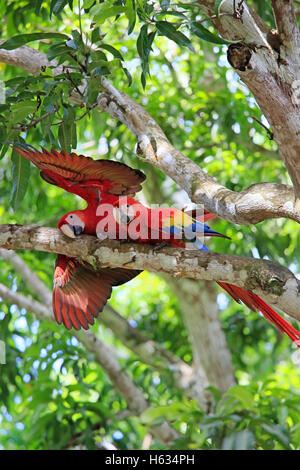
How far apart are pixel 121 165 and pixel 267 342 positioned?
342cm

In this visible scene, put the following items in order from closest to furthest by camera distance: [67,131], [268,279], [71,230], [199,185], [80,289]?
[268,279], [199,185], [71,230], [67,131], [80,289]

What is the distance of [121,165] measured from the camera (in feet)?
7.99

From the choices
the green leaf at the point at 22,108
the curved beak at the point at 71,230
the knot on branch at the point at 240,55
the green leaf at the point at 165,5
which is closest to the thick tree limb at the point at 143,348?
the curved beak at the point at 71,230

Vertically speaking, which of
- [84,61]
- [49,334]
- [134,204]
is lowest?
[49,334]

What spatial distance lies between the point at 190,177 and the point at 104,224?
0.45 metres

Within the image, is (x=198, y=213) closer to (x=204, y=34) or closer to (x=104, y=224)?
(x=104, y=224)

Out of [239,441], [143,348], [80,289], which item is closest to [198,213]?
[80,289]

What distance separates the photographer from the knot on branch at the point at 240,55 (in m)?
1.98

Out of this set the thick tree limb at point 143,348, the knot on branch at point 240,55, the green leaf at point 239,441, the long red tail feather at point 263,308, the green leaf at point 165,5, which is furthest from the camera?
the thick tree limb at point 143,348

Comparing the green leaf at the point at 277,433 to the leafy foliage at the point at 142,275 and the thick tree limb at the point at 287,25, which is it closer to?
the leafy foliage at the point at 142,275

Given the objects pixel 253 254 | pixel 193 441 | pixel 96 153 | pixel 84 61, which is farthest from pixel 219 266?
pixel 96 153

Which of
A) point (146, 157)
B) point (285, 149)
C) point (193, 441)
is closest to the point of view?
point (285, 149)

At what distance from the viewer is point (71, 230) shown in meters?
2.46

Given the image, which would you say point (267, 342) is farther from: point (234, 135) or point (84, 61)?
point (84, 61)
